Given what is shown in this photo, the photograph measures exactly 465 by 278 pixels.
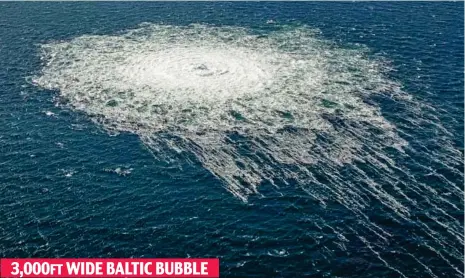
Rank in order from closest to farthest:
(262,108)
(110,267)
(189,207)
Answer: (110,267)
(189,207)
(262,108)

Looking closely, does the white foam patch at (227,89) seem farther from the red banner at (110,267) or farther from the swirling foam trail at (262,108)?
the red banner at (110,267)

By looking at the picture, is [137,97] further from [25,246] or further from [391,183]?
[391,183]

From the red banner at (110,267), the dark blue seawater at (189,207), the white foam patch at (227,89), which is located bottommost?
the red banner at (110,267)

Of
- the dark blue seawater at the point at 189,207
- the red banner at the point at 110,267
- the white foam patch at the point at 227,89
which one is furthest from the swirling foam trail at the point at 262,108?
the red banner at the point at 110,267

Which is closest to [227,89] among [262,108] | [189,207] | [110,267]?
[262,108]

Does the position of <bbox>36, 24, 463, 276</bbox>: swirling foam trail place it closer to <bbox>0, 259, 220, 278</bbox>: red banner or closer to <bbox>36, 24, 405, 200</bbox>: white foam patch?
<bbox>36, 24, 405, 200</bbox>: white foam patch

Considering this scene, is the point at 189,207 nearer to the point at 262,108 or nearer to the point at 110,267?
the point at 110,267

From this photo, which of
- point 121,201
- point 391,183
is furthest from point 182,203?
point 391,183
